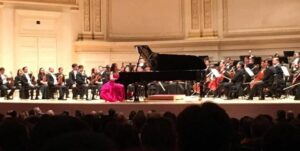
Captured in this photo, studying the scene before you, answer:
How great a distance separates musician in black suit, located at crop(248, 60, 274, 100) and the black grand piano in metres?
1.54

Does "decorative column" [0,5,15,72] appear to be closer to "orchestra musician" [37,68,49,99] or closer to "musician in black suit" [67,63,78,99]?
"orchestra musician" [37,68,49,99]

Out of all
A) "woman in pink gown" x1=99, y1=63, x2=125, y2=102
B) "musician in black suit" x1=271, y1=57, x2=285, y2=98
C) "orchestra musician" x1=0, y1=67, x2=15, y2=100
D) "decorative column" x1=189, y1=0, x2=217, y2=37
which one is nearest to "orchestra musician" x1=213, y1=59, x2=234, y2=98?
"musician in black suit" x1=271, y1=57, x2=285, y2=98

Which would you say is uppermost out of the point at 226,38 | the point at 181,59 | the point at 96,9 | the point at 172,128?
the point at 96,9

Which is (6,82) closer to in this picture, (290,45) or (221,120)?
(290,45)

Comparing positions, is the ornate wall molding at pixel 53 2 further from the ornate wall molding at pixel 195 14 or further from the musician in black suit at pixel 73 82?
the ornate wall molding at pixel 195 14

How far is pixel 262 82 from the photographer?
1189cm

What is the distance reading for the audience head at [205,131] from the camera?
1562 millimetres

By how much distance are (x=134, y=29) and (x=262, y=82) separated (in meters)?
7.49

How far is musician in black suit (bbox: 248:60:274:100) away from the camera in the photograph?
11852 mm

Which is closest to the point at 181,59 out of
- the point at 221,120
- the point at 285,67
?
the point at 285,67

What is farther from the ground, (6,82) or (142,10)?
(142,10)

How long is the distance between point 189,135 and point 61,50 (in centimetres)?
1587

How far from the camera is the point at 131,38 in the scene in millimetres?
18156

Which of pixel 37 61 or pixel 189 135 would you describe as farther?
pixel 37 61
